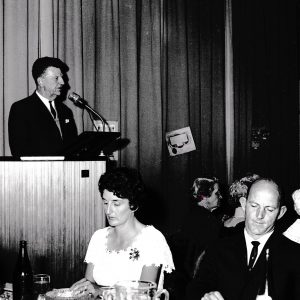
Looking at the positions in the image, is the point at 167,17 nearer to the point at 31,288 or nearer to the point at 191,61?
the point at 191,61

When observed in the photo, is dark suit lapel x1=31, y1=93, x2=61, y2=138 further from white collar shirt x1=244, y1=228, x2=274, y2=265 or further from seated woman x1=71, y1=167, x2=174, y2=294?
white collar shirt x1=244, y1=228, x2=274, y2=265

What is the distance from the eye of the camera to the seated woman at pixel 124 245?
7.91 feet

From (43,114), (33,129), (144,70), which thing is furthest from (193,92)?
(33,129)

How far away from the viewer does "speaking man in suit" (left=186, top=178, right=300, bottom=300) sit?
6.55 ft

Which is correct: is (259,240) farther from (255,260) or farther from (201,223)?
(201,223)

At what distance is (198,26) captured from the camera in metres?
5.17

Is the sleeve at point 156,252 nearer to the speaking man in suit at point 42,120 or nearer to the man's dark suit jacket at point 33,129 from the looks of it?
the speaking man in suit at point 42,120

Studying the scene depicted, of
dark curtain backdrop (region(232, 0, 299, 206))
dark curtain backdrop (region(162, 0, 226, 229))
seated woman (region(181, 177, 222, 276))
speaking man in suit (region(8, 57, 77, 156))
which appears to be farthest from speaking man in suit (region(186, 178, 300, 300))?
dark curtain backdrop (region(232, 0, 299, 206))

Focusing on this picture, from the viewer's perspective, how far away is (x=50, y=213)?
2.49 metres

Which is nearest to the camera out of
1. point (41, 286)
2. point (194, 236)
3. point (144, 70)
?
→ point (41, 286)

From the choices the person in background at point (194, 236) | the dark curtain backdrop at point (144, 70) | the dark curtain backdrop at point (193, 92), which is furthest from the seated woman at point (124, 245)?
the dark curtain backdrop at point (193, 92)

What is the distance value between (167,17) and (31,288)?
3.58m

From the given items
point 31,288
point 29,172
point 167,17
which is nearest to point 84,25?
point 167,17

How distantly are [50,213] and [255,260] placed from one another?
1.02 meters
